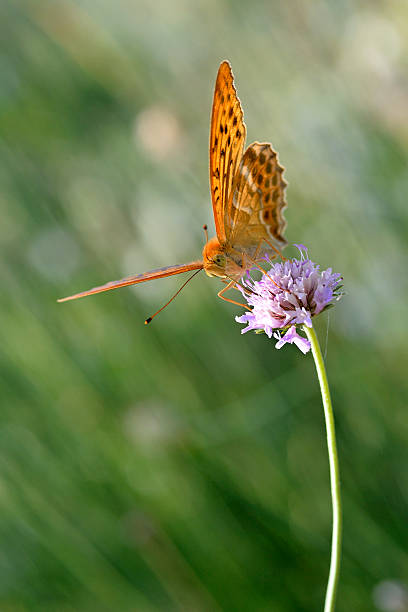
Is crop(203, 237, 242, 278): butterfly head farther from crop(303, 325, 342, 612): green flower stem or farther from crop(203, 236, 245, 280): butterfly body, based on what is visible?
crop(303, 325, 342, 612): green flower stem

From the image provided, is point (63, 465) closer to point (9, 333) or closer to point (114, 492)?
point (114, 492)

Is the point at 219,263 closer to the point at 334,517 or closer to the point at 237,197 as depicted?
the point at 237,197

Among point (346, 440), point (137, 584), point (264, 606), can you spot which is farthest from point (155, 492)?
point (346, 440)

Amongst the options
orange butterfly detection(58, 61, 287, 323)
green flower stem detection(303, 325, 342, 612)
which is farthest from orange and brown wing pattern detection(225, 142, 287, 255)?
green flower stem detection(303, 325, 342, 612)

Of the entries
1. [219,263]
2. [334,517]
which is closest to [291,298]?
[219,263]

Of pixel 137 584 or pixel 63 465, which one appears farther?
pixel 63 465

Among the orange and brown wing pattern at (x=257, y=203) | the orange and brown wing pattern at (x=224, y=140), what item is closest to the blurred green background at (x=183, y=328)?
the orange and brown wing pattern at (x=257, y=203)

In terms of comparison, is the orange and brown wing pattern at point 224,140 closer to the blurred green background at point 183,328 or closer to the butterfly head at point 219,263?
the butterfly head at point 219,263
